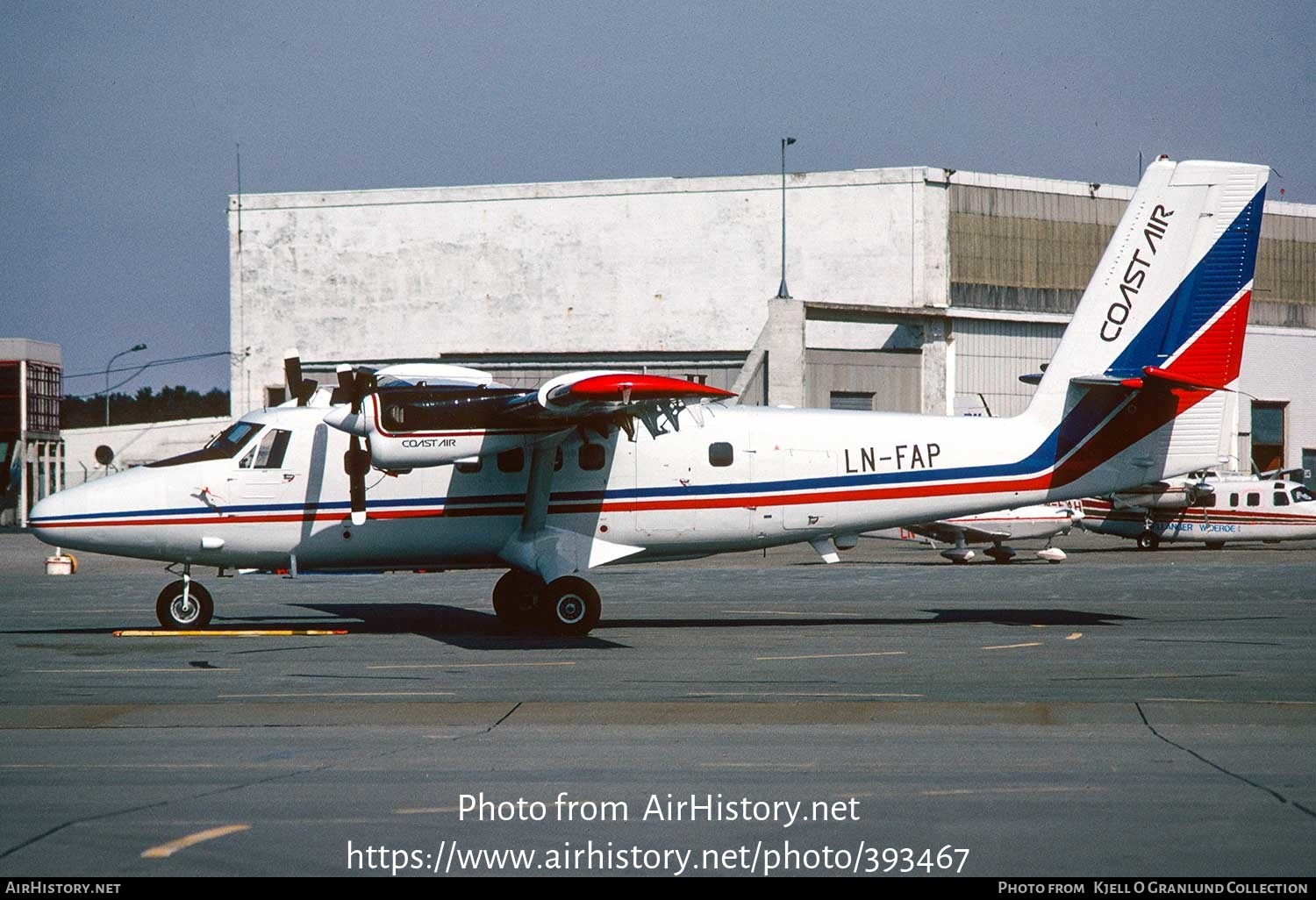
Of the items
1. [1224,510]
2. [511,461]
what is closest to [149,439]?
[1224,510]

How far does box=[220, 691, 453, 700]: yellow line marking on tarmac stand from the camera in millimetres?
14195

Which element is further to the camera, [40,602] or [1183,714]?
[40,602]

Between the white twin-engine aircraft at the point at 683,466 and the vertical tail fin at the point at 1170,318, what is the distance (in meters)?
0.03

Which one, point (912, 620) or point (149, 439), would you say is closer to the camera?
point (912, 620)

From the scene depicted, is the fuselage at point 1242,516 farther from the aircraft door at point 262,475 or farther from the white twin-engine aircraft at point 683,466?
the aircraft door at point 262,475

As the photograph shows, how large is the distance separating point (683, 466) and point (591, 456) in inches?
56.2

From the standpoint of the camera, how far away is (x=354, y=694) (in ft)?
47.1

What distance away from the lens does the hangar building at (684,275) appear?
211 ft

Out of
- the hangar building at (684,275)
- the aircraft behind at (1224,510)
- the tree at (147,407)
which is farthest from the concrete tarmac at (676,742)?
the tree at (147,407)

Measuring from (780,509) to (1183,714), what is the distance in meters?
9.20

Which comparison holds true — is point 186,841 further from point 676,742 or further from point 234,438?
point 234,438

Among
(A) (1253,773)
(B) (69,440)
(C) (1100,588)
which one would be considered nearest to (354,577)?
(C) (1100,588)

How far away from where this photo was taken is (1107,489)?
22.0 metres
